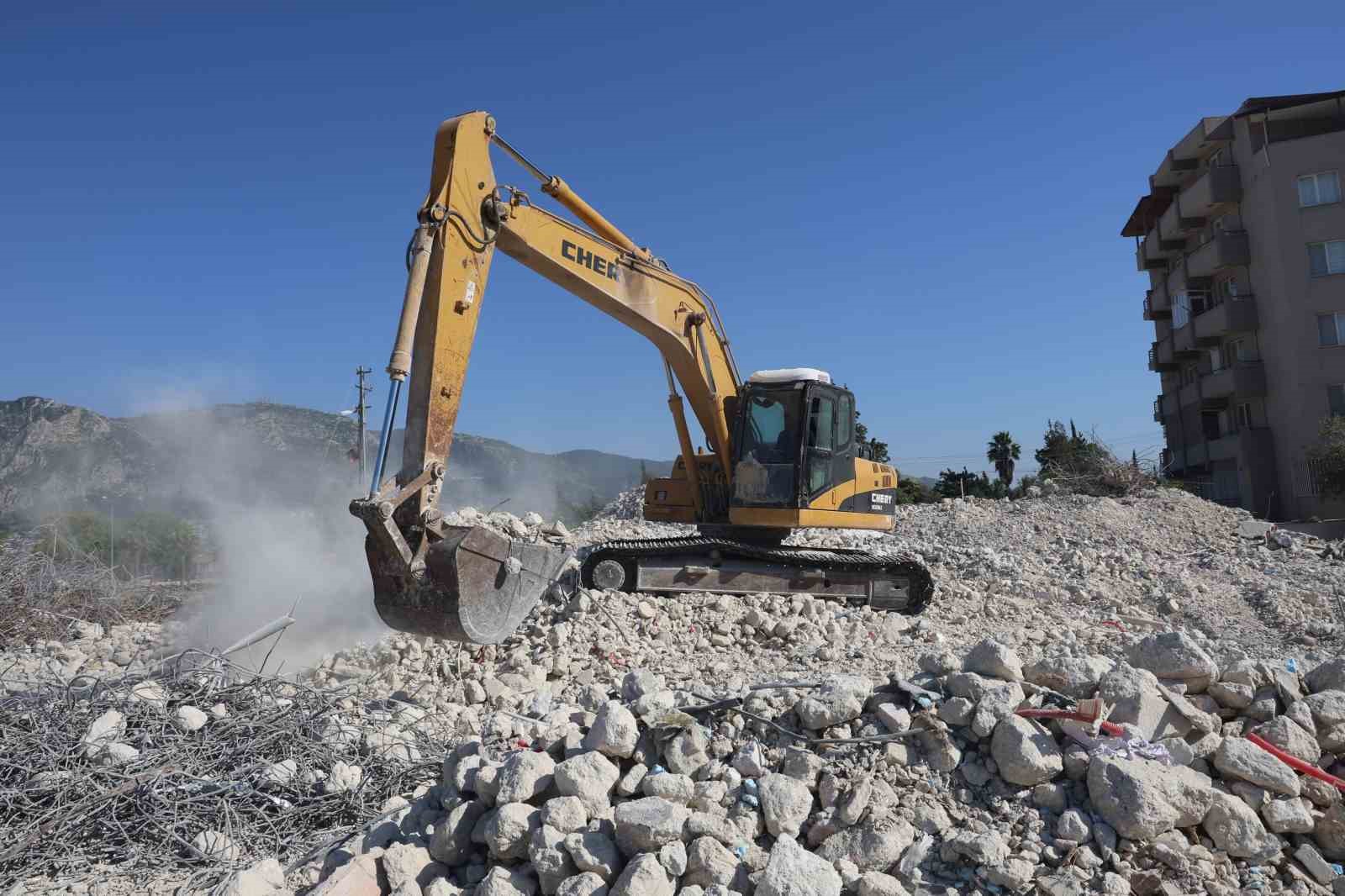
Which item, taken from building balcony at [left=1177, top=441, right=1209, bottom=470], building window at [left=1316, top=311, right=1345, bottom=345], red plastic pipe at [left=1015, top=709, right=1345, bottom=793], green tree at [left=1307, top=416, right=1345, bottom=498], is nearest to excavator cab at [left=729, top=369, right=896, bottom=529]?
red plastic pipe at [left=1015, top=709, right=1345, bottom=793]

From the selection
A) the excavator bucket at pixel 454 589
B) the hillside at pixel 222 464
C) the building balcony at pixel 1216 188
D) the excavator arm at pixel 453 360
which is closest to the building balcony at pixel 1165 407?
the building balcony at pixel 1216 188

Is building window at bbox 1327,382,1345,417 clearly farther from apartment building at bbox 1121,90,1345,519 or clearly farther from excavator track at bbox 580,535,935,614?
excavator track at bbox 580,535,935,614

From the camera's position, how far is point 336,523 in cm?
1323

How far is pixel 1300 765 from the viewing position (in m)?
3.78

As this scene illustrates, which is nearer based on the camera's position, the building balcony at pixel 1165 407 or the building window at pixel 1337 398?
the building window at pixel 1337 398

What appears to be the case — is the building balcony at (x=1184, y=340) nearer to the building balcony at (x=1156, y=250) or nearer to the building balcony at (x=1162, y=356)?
the building balcony at (x=1162, y=356)

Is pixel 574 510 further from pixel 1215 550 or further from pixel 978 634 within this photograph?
pixel 978 634

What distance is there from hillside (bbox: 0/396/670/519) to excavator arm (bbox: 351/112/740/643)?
7.23 m

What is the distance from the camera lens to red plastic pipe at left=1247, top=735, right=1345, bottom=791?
374 cm

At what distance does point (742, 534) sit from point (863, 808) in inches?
242

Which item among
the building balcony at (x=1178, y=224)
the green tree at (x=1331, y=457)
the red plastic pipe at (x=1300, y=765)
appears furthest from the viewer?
the building balcony at (x=1178, y=224)

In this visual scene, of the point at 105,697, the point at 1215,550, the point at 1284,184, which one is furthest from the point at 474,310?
the point at 1284,184

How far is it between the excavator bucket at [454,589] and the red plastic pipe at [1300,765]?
4285 mm

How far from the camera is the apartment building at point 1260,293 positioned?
2578 centimetres
